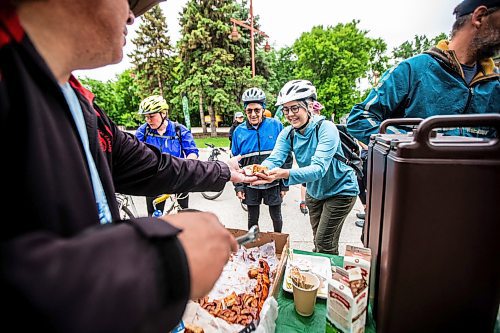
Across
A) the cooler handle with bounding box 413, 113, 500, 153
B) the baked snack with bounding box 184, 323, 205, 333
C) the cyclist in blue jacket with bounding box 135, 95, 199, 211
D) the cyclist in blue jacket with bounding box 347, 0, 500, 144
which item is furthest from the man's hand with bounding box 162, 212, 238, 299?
the cyclist in blue jacket with bounding box 135, 95, 199, 211

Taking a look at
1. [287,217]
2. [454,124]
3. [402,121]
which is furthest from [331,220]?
[287,217]

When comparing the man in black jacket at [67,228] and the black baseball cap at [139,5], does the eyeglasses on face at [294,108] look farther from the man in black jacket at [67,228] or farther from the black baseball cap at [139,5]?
the man in black jacket at [67,228]

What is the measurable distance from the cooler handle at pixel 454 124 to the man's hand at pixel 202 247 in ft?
2.46

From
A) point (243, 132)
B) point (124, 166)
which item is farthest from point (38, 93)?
point (243, 132)

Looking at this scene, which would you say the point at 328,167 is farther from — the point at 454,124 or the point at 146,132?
the point at 146,132

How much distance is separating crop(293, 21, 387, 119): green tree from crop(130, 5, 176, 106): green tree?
1439cm

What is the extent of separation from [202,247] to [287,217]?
501cm

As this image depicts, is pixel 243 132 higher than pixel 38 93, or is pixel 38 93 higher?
pixel 38 93

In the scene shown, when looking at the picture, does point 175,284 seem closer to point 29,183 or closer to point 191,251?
point 191,251

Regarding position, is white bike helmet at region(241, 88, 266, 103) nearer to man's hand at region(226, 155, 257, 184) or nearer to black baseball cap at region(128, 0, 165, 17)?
man's hand at region(226, 155, 257, 184)

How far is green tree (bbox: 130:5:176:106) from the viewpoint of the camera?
1004 inches

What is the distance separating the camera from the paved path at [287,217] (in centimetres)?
440

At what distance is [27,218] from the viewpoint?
0.49m

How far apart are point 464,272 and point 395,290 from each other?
0.82 feet
